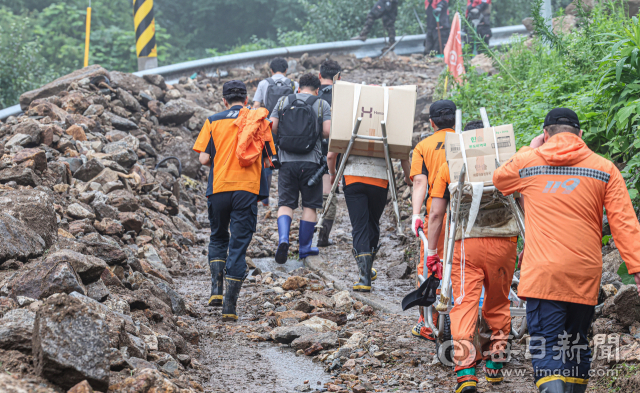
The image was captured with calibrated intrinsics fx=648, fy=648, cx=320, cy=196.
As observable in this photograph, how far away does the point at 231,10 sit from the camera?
970 inches

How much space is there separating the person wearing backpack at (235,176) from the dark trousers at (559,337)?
2.83m

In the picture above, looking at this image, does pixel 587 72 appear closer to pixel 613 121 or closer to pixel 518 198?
pixel 613 121

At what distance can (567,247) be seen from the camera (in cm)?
330

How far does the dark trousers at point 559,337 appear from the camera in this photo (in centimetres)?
327

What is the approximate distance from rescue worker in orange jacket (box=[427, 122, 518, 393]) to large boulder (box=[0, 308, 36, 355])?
2.32 m

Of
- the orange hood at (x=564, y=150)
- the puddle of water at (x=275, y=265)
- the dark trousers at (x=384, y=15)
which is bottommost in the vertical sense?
the puddle of water at (x=275, y=265)

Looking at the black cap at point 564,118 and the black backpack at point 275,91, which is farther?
the black backpack at point 275,91

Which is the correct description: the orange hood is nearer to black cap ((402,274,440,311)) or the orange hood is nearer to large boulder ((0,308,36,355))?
black cap ((402,274,440,311))

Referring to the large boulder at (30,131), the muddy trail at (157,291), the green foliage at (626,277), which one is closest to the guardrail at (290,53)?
the muddy trail at (157,291)

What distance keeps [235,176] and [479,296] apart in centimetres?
250

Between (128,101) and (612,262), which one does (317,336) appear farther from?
(128,101)

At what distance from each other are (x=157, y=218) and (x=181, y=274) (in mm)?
1058

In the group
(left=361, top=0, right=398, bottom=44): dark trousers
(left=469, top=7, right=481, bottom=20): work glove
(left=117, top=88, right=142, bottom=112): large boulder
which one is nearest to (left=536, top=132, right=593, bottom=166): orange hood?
(left=117, top=88, right=142, bottom=112): large boulder

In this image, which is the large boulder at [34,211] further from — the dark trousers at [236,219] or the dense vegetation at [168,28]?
the dense vegetation at [168,28]
